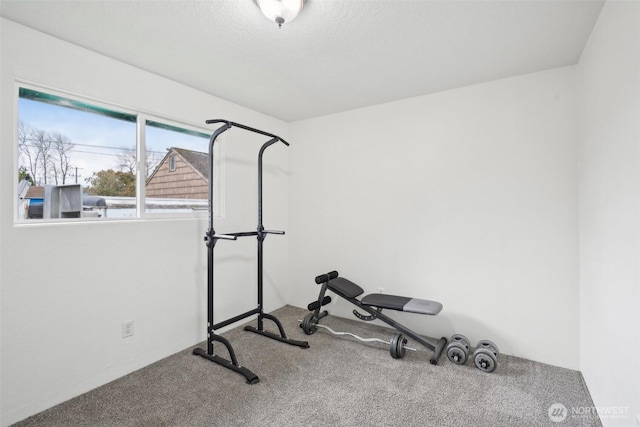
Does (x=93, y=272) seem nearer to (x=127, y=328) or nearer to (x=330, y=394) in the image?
(x=127, y=328)

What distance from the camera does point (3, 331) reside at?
1868mm

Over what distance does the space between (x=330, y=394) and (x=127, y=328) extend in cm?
171

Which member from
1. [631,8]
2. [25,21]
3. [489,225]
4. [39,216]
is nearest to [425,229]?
A: [489,225]

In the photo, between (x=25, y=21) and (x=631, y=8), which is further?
(x=25, y=21)

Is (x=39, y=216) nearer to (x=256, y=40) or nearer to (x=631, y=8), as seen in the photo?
(x=256, y=40)

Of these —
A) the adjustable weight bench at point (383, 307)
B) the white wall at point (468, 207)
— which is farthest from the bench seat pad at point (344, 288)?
the white wall at point (468, 207)

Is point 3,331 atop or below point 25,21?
below

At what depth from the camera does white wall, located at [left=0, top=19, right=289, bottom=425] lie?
75.1 inches

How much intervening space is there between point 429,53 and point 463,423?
257 centimetres

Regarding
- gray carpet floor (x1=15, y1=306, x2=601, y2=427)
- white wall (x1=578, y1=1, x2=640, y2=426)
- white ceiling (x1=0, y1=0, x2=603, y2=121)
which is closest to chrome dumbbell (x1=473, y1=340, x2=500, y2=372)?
gray carpet floor (x1=15, y1=306, x2=601, y2=427)

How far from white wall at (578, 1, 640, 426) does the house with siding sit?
3.29 meters

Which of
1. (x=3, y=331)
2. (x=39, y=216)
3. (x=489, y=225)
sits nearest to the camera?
(x=3, y=331)

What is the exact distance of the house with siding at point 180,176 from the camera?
→ 284 cm

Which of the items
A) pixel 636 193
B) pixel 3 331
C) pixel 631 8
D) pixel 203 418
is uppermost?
pixel 631 8
